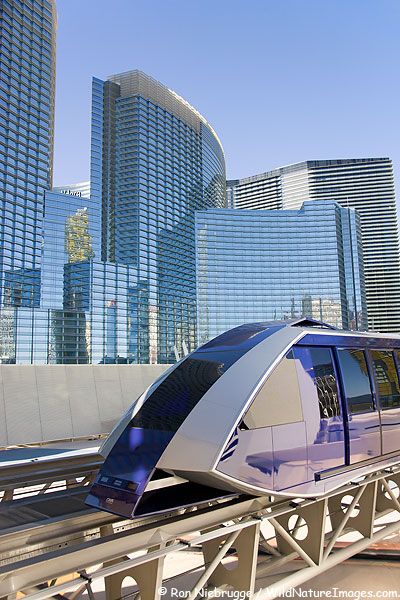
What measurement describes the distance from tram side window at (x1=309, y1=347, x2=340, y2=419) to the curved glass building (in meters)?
143

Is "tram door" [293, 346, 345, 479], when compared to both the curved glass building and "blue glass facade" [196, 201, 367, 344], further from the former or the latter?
"blue glass facade" [196, 201, 367, 344]

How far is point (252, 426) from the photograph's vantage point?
13.5 feet

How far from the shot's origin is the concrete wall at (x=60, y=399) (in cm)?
1158

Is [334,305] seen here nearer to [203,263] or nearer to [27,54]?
[203,263]

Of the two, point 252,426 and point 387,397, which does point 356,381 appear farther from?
point 252,426

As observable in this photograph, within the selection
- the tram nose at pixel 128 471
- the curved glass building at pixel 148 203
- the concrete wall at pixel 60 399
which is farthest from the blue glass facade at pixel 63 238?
the tram nose at pixel 128 471

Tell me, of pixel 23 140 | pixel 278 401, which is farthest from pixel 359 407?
pixel 23 140

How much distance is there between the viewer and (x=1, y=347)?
415 ft

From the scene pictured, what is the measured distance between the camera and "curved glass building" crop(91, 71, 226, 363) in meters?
153

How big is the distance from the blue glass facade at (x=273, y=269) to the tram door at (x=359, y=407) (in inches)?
6009

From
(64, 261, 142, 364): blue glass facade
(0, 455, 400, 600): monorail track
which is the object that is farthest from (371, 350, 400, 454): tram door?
(64, 261, 142, 364): blue glass facade

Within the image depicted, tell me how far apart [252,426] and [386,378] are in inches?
122

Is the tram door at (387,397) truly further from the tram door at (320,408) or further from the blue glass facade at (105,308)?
the blue glass facade at (105,308)

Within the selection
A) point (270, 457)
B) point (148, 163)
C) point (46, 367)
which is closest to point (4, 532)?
point (270, 457)
